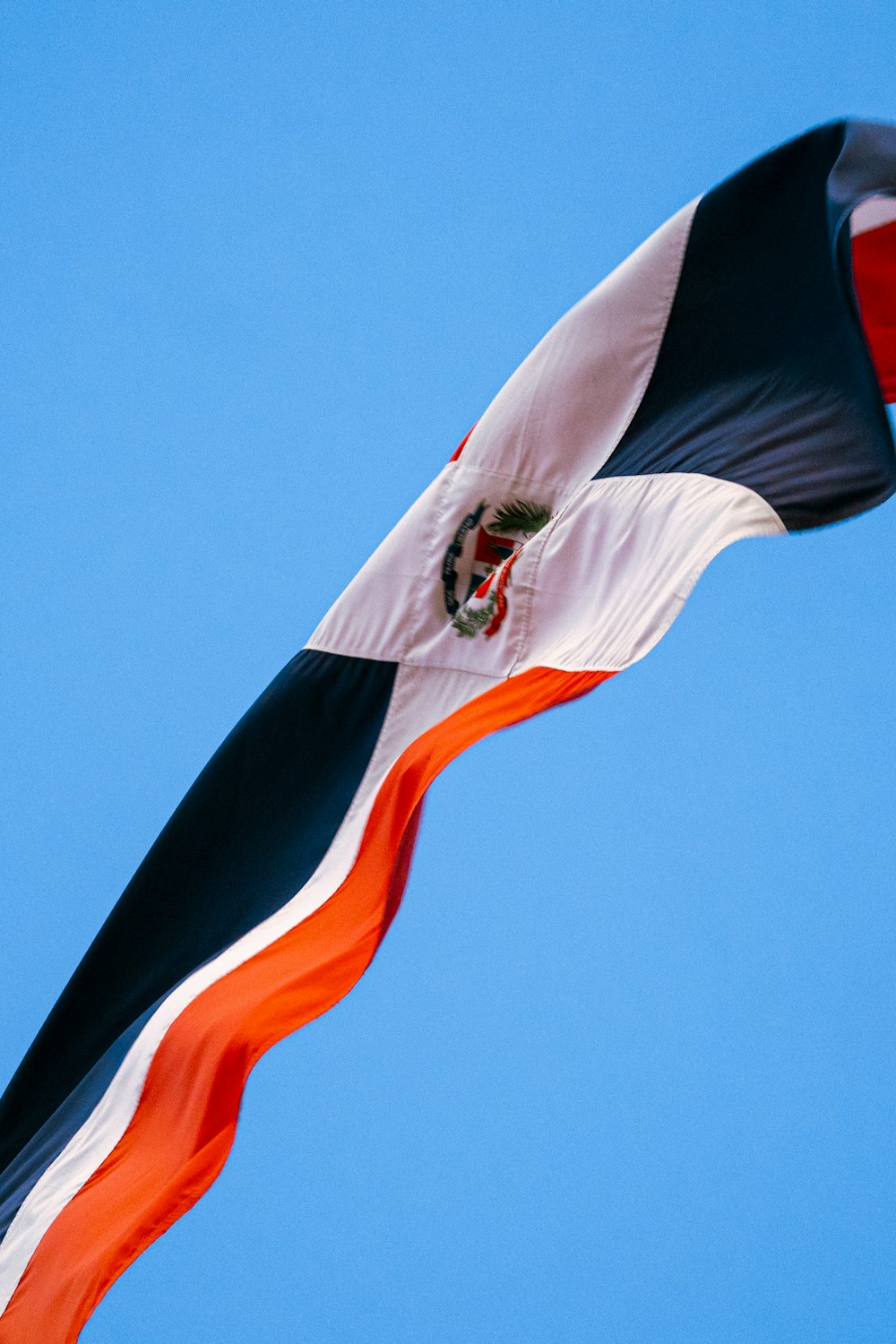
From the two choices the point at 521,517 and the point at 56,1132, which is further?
the point at 521,517

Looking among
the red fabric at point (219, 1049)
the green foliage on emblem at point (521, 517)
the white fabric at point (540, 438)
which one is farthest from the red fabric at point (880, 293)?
the red fabric at point (219, 1049)

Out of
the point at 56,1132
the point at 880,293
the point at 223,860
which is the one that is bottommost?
the point at 56,1132

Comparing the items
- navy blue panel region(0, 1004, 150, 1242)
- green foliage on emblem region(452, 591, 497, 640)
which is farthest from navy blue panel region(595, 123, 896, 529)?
navy blue panel region(0, 1004, 150, 1242)

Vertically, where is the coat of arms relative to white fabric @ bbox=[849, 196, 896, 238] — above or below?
below

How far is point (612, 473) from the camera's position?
3.97 feet

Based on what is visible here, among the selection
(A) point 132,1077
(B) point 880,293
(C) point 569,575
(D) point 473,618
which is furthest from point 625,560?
(A) point 132,1077

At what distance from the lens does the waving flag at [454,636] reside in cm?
96

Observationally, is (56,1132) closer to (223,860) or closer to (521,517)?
(223,860)

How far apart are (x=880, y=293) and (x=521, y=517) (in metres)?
0.35

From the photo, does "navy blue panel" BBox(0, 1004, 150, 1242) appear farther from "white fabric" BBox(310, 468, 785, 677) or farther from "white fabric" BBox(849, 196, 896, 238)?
"white fabric" BBox(849, 196, 896, 238)

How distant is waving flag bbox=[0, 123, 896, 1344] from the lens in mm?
964

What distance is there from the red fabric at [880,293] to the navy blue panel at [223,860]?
0.48m

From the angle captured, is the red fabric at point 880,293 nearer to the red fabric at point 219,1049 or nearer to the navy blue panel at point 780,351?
the navy blue panel at point 780,351

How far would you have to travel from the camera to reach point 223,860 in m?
1.22
